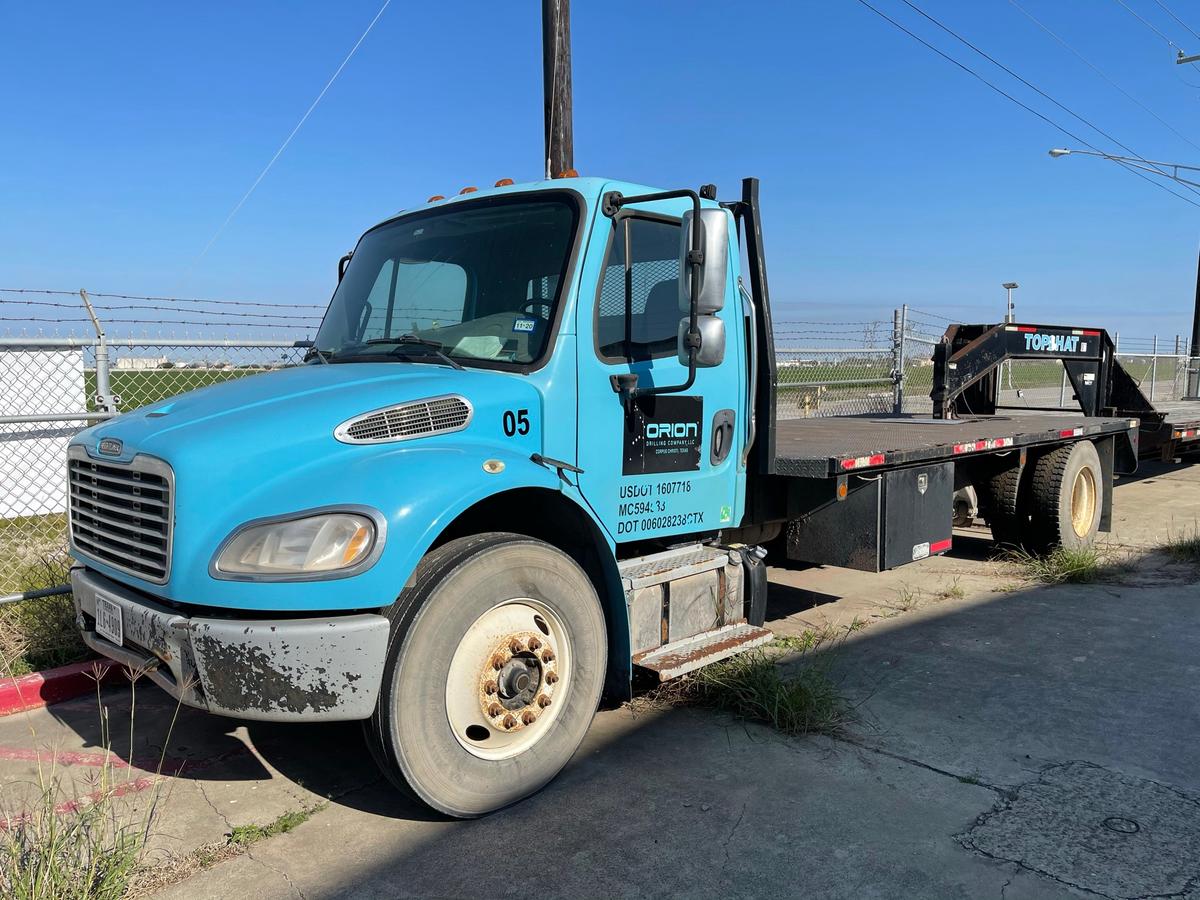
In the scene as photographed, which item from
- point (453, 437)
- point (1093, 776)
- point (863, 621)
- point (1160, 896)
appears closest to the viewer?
point (1160, 896)

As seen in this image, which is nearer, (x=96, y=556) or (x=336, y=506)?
(x=336, y=506)

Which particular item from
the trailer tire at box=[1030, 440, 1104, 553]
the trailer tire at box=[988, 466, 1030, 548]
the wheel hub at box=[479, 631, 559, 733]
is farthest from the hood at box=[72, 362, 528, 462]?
the trailer tire at box=[1030, 440, 1104, 553]

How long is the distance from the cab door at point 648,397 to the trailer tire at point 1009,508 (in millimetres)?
3828

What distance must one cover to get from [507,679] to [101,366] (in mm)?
4701

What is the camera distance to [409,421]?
3412mm

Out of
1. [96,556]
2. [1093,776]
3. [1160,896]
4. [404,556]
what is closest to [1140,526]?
[1093,776]

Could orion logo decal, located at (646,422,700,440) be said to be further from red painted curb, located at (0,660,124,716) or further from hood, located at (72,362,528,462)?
red painted curb, located at (0,660,124,716)

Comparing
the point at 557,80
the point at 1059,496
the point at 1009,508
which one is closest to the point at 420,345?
the point at 557,80

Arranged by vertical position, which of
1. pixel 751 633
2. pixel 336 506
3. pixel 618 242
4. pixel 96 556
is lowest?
pixel 751 633

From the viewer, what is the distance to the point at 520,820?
3.47 metres

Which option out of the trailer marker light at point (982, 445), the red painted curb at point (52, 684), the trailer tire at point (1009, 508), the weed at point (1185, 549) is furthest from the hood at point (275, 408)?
the weed at point (1185, 549)

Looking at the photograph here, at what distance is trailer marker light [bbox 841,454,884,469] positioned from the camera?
494 centimetres

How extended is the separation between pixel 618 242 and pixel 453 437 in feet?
3.99

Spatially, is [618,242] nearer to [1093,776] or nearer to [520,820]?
[520,820]
